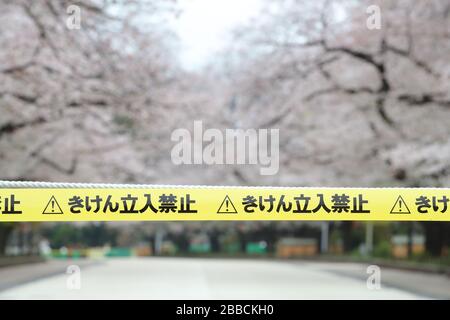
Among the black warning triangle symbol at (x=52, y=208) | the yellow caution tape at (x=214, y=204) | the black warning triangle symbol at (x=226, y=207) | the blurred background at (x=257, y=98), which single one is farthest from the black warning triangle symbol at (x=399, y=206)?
the blurred background at (x=257, y=98)

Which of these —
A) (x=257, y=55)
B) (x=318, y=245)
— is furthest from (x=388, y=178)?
(x=318, y=245)

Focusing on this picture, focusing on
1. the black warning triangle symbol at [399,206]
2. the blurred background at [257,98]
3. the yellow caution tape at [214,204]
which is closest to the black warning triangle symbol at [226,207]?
the yellow caution tape at [214,204]

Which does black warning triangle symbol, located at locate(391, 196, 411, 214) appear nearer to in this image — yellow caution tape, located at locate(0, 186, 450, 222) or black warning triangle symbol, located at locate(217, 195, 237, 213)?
yellow caution tape, located at locate(0, 186, 450, 222)

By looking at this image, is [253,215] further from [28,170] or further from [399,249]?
[399,249]

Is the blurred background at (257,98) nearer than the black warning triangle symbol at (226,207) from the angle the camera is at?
No

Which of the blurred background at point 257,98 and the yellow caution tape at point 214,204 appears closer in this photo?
the yellow caution tape at point 214,204

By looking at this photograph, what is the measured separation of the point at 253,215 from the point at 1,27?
16.6m

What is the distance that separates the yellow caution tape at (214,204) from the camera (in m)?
7.26

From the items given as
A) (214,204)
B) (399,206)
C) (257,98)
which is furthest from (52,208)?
(257,98)

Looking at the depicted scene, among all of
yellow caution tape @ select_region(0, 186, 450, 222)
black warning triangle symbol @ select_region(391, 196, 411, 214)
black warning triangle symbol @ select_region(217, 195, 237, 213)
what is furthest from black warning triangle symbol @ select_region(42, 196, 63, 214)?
black warning triangle symbol @ select_region(391, 196, 411, 214)

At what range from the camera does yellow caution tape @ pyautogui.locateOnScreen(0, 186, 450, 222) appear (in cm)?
726

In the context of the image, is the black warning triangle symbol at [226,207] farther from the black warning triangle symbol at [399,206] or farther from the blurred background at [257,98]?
the blurred background at [257,98]

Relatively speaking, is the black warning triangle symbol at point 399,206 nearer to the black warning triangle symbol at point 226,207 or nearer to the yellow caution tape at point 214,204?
the yellow caution tape at point 214,204

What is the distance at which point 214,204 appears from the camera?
721 cm
